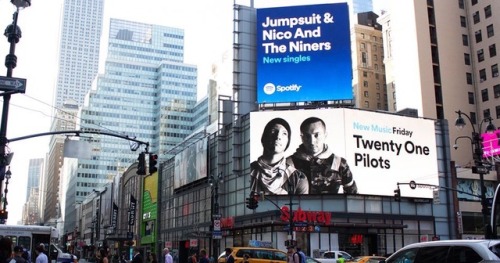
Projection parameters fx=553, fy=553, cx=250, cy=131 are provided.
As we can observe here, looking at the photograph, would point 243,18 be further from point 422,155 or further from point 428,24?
point 428,24

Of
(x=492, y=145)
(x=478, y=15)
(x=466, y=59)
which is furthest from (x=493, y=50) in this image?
(x=492, y=145)

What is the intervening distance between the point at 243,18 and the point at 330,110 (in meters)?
15.5

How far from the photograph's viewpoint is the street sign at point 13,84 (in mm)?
15680

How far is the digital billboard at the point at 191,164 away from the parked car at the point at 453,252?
50882 millimetres

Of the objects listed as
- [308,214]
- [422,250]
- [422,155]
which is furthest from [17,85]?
[422,155]

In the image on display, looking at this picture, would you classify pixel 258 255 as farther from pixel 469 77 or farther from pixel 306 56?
pixel 469 77

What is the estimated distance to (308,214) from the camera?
1844 inches

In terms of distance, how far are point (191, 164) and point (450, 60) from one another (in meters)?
44.3

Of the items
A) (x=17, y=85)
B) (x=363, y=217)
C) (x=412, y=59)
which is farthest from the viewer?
(x=412, y=59)

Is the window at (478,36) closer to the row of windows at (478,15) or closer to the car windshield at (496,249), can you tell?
the row of windows at (478,15)

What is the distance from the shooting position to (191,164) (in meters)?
65.3

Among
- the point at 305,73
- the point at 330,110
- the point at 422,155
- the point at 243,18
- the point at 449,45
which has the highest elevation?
the point at 449,45

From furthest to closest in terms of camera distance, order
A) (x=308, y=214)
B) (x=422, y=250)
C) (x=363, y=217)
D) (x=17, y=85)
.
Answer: (x=363, y=217)
(x=308, y=214)
(x=17, y=85)
(x=422, y=250)

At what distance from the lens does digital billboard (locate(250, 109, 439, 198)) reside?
50562mm
